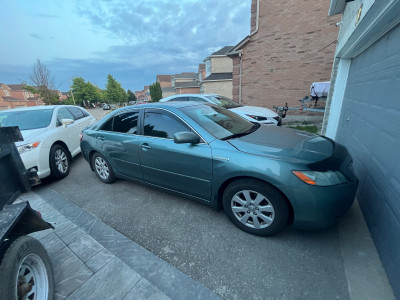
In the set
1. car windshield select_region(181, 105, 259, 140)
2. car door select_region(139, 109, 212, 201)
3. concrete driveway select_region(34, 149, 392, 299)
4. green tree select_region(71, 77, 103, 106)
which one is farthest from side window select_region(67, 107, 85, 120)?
green tree select_region(71, 77, 103, 106)

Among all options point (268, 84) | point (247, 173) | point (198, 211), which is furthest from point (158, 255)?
point (268, 84)

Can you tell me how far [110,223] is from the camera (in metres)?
2.57

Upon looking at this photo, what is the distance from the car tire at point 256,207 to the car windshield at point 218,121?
0.69 m

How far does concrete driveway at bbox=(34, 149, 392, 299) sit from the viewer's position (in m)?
1.60

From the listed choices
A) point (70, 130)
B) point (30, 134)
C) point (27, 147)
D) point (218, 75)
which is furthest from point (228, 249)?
point (218, 75)

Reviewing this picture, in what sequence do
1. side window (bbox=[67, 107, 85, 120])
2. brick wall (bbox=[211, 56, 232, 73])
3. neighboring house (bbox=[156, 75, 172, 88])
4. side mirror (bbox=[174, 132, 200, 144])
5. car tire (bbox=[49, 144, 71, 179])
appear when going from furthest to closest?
1. neighboring house (bbox=[156, 75, 172, 88])
2. brick wall (bbox=[211, 56, 232, 73])
3. side window (bbox=[67, 107, 85, 120])
4. car tire (bbox=[49, 144, 71, 179])
5. side mirror (bbox=[174, 132, 200, 144])

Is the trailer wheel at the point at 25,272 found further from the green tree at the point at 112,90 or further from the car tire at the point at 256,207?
the green tree at the point at 112,90

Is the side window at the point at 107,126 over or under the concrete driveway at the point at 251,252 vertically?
over

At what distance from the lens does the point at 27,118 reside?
13.6ft

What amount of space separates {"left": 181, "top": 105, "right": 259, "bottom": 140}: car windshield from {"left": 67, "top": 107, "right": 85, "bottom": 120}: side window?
425cm

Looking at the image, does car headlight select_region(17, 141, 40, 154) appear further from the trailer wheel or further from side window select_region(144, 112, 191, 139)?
the trailer wheel

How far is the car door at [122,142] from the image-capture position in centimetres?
295

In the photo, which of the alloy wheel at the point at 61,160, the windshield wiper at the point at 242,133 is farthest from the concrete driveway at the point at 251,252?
the alloy wheel at the point at 61,160

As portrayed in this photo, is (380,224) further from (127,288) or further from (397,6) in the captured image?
(127,288)
